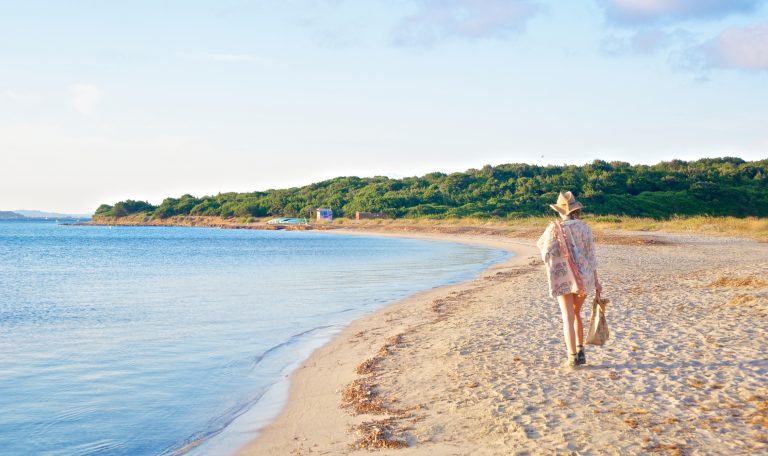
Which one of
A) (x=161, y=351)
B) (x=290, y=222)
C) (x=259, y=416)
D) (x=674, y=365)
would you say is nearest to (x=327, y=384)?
(x=259, y=416)

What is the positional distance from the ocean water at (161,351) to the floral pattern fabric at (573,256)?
3.48 metres

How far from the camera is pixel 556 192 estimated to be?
86.4 m

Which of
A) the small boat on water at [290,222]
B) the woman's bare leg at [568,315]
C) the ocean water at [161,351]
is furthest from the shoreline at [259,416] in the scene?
the small boat on water at [290,222]

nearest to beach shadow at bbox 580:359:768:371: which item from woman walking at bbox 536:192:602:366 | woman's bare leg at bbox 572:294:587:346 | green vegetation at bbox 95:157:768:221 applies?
woman's bare leg at bbox 572:294:587:346

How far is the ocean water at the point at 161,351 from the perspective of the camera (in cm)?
713

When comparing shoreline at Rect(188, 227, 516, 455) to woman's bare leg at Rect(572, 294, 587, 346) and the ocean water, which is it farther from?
woman's bare leg at Rect(572, 294, 587, 346)

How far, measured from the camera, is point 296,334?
41.6 ft

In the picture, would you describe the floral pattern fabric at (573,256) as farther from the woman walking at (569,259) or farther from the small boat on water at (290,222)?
the small boat on water at (290,222)

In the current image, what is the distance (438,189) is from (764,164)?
142 ft

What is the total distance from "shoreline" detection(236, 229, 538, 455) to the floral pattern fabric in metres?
2.58

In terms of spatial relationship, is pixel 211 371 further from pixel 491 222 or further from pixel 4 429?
pixel 491 222

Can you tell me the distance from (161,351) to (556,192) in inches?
3140

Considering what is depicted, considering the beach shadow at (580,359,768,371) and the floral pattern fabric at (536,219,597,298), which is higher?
the floral pattern fabric at (536,219,597,298)

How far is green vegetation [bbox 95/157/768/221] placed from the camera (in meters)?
76.2
